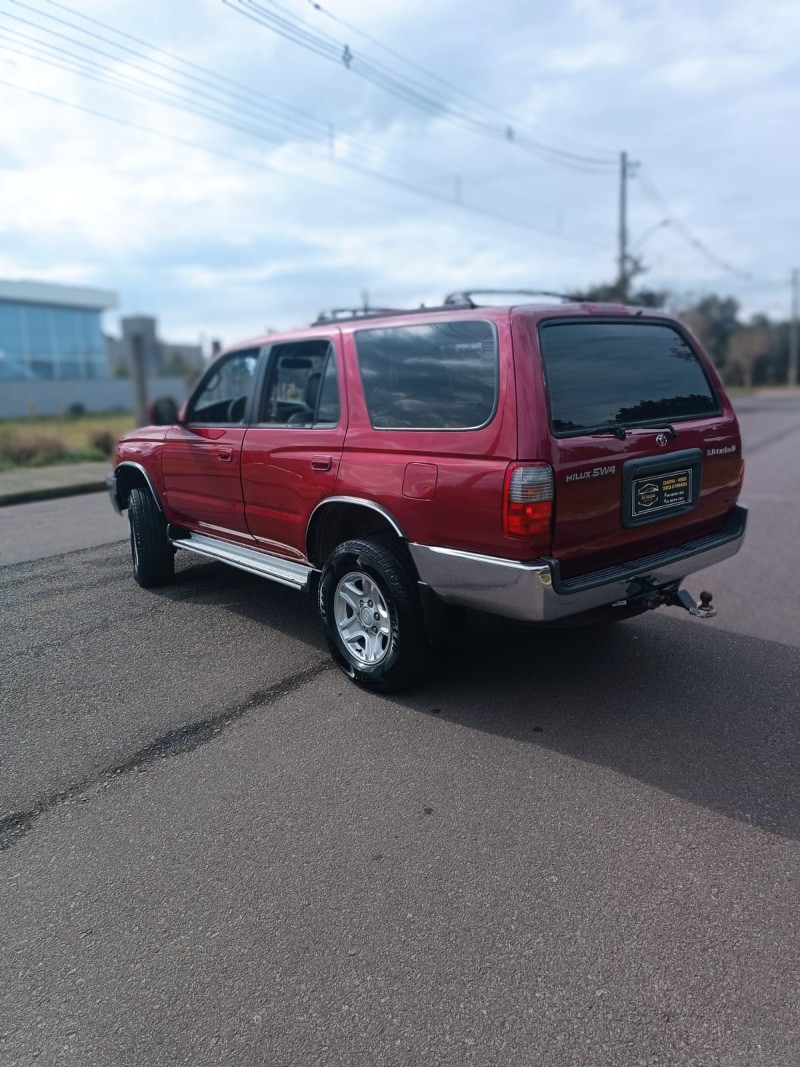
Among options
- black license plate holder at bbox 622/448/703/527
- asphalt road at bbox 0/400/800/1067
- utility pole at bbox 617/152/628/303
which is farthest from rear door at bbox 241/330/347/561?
utility pole at bbox 617/152/628/303

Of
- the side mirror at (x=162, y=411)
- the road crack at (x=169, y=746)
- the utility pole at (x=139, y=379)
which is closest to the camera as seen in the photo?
the road crack at (x=169, y=746)

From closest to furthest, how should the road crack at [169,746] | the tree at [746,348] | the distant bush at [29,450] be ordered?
the road crack at [169,746] < the distant bush at [29,450] < the tree at [746,348]

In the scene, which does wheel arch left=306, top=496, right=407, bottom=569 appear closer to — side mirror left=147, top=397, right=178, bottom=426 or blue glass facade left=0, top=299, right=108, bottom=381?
side mirror left=147, top=397, right=178, bottom=426

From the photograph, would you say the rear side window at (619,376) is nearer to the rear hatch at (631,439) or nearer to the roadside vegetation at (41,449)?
the rear hatch at (631,439)

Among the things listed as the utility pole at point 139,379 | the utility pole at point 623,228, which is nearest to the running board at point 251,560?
the utility pole at point 139,379

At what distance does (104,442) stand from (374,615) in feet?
44.5

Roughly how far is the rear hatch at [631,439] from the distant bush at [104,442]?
13653 mm

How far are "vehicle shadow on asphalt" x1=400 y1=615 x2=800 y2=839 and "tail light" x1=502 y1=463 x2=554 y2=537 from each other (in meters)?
1.03

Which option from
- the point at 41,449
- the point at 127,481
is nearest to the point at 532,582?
the point at 127,481

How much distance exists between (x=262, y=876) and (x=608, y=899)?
1.17m

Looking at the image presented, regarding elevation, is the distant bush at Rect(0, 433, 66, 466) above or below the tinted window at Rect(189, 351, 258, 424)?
below

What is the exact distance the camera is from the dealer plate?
13.3 feet

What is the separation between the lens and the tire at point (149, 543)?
6262 mm

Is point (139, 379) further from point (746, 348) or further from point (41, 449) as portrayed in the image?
point (746, 348)
